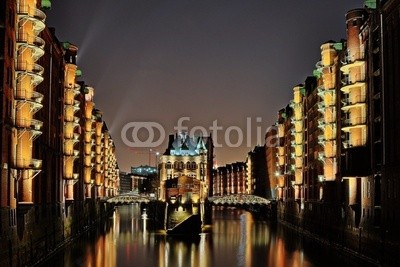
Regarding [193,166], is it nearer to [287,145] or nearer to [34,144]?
[287,145]

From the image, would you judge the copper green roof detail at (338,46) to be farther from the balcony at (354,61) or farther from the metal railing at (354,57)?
the balcony at (354,61)

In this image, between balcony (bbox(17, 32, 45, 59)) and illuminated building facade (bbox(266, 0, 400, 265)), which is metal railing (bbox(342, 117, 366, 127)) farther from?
balcony (bbox(17, 32, 45, 59))

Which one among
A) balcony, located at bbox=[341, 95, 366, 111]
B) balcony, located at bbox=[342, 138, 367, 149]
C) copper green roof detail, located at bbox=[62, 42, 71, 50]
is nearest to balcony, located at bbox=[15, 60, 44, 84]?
balcony, located at bbox=[341, 95, 366, 111]

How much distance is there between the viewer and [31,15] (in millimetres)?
49656

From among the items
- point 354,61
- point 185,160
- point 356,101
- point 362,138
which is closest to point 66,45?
point 354,61

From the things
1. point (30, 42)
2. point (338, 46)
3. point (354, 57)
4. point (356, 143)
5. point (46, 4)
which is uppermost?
point (46, 4)

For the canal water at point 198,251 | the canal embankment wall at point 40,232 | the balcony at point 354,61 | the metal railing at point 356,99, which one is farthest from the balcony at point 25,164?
the balcony at point 354,61

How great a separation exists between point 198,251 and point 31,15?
36123 millimetres

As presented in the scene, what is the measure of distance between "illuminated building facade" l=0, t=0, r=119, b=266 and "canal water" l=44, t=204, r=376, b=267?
3.79 meters

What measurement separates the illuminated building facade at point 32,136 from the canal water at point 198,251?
149 inches

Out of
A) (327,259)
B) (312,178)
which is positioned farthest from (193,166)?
(327,259)

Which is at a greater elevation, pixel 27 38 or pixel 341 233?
pixel 27 38

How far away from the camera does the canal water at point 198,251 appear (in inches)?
2502

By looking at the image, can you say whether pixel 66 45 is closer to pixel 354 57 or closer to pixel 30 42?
pixel 30 42
